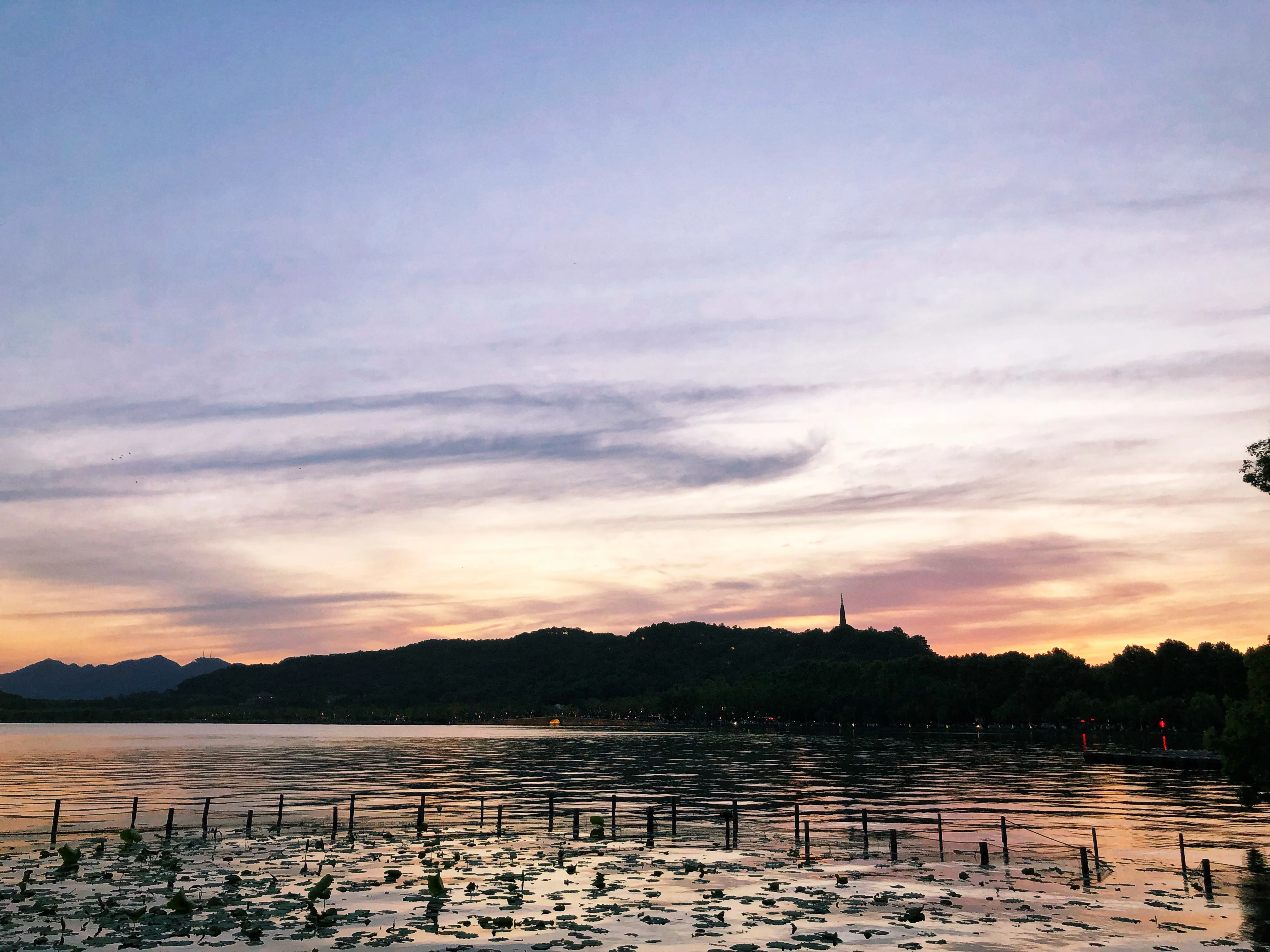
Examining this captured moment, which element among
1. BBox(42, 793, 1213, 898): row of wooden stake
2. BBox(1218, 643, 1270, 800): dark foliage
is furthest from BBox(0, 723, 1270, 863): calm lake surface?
BBox(1218, 643, 1270, 800): dark foliage

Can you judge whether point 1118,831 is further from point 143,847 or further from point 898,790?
point 143,847

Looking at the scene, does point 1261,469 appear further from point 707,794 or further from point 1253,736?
point 707,794

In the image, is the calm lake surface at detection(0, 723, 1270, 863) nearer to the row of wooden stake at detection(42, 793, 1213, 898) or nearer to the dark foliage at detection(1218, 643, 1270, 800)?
the row of wooden stake at detection(42, 793, 1213, 898)

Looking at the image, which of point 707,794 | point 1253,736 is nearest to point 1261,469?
point 1253,736

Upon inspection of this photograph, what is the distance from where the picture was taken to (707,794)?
111562 mm

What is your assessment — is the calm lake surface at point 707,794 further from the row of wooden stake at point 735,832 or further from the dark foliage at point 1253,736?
the dark foliage at point 1253,736

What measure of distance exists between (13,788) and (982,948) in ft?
412

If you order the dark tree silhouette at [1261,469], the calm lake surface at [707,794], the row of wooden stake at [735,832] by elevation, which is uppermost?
the dark tree silhouette at [1261,469]

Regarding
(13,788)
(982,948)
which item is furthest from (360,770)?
(982,948)

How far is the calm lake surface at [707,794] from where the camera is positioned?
3105 inches

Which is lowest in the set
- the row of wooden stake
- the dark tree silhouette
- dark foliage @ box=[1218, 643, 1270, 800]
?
the row of wooden stake

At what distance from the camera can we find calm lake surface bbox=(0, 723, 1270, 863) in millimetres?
78875

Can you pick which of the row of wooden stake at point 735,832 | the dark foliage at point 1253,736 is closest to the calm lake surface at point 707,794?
the row of wooden stake at point 735,832

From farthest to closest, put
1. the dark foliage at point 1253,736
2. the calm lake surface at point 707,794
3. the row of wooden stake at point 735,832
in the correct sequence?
the calm lake surface at point 707,794 < the dark foliage at point 1253,736 < the row of wooden stake at point 735,832
